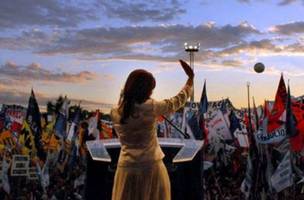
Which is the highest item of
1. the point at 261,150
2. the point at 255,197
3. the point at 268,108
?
the point at 268,108

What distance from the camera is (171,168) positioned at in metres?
5.62

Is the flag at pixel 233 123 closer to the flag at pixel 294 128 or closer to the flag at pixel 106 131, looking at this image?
the flag at pixel 106 131

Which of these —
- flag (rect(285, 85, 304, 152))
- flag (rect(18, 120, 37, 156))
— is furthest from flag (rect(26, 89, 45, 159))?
flag (rect(285, 85, 304, 152))

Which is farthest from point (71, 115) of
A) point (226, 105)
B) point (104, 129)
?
point (226, 105)

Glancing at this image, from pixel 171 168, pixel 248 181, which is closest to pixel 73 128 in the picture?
pixel 248 181

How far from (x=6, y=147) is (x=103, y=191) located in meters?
16.3

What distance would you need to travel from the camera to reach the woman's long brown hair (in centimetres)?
464

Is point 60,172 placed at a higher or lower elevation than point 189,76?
lower

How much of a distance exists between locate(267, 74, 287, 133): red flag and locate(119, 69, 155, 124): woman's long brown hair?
1070 cm

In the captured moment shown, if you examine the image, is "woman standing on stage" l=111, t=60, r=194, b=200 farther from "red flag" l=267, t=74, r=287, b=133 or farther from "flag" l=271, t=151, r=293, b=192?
"red flag" l=267, t=74, r=287, b=133

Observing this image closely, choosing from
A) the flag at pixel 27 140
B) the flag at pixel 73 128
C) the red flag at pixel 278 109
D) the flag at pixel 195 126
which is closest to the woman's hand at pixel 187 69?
the red flag at pixel 278 109

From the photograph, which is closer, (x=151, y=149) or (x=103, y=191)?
(x=151, y=149)

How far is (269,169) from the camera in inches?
611

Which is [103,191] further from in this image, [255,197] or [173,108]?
[255,197]
